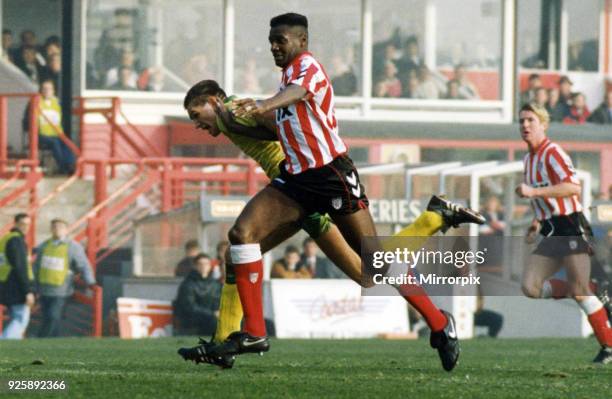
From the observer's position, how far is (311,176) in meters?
10.3

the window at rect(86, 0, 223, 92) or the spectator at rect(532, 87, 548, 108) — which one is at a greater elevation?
the window at rect(86, 0, 223, 92)

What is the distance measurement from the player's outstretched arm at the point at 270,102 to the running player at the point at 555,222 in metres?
3.61

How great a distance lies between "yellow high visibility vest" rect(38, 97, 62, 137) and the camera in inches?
1000

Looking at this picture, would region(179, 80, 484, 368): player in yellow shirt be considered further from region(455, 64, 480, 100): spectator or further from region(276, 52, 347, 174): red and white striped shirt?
region(455, 64, 480, 100): spectator

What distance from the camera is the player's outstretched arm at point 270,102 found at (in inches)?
382

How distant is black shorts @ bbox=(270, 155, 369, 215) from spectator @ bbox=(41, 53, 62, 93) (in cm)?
1741

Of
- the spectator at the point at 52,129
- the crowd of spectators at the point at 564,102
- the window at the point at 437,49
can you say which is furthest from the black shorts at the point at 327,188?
the crowd of spectators at the point at 564,102

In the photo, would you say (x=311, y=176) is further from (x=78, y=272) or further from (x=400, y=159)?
(x=400, y=159)

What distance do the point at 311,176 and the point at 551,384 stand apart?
192 centimetres

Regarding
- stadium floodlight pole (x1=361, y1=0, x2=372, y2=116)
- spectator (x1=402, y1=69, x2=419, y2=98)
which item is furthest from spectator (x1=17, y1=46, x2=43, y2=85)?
spectator (x1=402, y1=69, x2=419, y2=98)

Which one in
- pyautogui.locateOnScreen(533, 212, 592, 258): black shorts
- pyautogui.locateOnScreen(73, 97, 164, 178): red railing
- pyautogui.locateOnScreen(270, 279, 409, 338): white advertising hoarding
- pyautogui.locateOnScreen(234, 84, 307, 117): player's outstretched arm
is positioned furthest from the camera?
pyautogui.locateOnScreen(73, 97, 164, 178): red railing

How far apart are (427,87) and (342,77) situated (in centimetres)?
170

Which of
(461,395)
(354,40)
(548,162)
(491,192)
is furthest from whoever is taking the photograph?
(354,40)

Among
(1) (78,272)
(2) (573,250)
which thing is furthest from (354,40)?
(2) (573,250)
